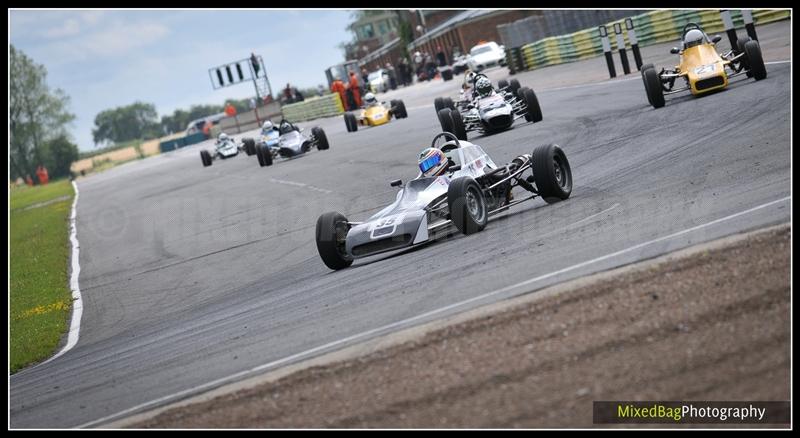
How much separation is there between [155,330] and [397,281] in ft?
10.2

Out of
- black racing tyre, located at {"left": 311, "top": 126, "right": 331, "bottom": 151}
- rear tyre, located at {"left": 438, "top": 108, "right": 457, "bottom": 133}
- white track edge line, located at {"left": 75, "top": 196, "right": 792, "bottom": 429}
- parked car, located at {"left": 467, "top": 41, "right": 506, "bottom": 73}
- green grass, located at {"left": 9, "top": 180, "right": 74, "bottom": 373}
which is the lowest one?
white track edge line, located at {"left": 75, "top": 196, "right": 792, "bottom": 429}

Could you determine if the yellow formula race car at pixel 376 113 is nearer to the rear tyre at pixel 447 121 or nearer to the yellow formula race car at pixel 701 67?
the rear tyre at pixel 447 121

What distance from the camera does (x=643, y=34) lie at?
41.1m

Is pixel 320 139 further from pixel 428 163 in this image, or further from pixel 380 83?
pixel 380 83

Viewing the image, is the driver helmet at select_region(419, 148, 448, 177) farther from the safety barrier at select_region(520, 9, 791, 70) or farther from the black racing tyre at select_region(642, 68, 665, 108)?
the safety barrier at select_region(520, 9, 791, 70)

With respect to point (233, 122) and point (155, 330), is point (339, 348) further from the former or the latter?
point (233, 122)

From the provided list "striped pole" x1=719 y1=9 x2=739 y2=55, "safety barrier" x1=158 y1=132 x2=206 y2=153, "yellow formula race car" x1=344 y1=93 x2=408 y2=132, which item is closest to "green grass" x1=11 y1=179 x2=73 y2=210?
"yellow formula race car" x1=344 y1=93 x2=408 y2=132

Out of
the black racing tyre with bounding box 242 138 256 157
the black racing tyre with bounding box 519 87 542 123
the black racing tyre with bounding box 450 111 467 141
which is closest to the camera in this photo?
the black racing tyre with bounding box 450 111 467 141

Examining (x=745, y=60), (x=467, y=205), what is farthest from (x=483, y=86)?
(x=467, y=205)

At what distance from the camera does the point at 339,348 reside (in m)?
7.91

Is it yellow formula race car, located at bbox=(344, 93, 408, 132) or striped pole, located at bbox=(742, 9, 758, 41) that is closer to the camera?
striped pole, located at bbox=(742, 9, 758, 41)

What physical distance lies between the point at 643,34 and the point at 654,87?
70.6ft

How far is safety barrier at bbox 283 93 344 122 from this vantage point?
212ft

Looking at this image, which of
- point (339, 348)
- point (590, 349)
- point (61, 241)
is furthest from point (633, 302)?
point (61, 241)
